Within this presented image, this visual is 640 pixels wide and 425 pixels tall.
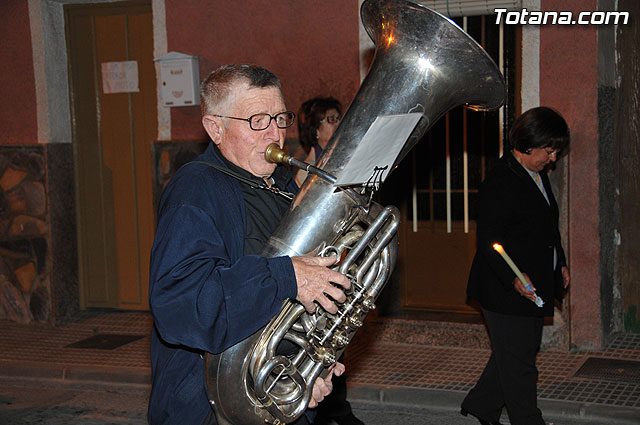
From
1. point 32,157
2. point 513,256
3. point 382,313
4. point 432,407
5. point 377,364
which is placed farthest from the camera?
point 32,157

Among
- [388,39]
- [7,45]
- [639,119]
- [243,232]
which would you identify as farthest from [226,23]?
[243,232]

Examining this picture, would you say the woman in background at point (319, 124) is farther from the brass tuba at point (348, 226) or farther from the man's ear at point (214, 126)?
the man's ear at point (214, 126)

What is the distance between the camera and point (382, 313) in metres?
7.08

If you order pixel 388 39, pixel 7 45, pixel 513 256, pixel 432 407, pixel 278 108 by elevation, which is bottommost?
pixel 432 407

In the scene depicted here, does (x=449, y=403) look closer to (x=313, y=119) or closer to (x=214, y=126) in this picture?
(x=313, y=119)

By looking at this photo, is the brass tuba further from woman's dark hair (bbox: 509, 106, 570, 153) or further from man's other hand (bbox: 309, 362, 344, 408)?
woman's dark hair (bbox: 509, 106, 570, 153)

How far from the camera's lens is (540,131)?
425 cm

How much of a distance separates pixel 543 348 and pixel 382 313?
1403mm

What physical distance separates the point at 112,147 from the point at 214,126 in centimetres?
586

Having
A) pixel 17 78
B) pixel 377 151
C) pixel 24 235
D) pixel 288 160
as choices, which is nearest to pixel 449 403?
pixel 377 151

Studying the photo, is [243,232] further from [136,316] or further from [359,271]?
[136,316]

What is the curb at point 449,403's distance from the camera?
5.03 m

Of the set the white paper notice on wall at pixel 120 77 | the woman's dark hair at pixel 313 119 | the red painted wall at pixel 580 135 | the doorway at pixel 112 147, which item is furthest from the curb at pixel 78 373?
the red painted wall at pixel 580 135

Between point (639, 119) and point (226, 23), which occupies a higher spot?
point (226, 23)
